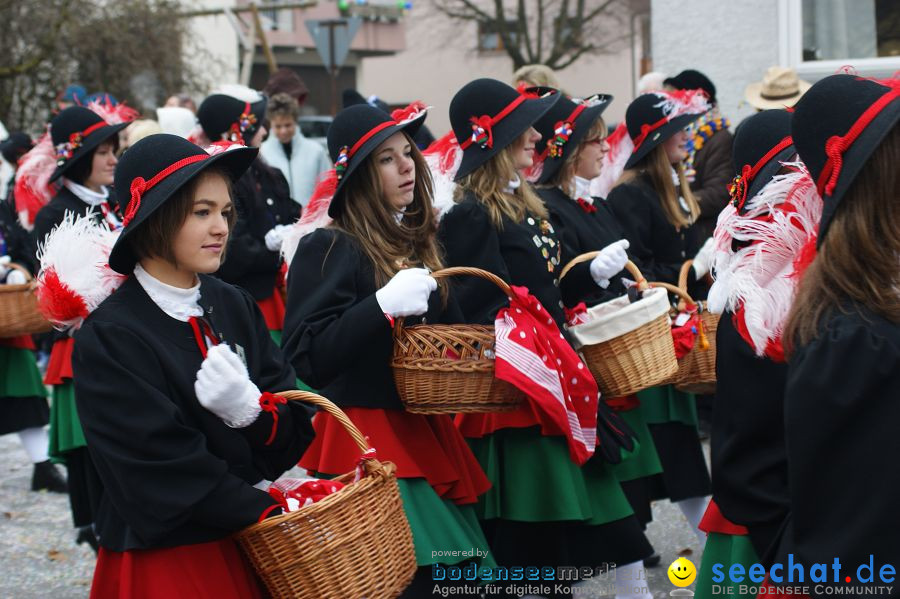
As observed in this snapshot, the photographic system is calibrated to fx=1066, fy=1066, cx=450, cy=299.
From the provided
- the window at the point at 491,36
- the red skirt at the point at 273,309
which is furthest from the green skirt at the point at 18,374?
the window at the point at 491,36

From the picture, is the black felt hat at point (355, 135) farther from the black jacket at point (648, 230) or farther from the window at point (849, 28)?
the window at point (849, 28)

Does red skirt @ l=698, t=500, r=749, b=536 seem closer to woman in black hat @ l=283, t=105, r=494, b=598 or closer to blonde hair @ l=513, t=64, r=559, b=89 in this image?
woman in black hat @ l=283, t=105, r=494, b=598

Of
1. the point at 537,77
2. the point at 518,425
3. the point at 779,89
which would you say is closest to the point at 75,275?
the point at 518,425

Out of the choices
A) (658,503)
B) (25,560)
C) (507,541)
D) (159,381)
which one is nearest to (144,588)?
(159,381)

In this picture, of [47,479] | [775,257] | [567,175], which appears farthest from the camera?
[47,479]

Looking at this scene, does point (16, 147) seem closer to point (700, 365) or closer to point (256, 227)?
point (256, 227)

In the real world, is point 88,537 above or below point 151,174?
below

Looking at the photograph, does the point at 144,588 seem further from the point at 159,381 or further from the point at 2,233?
the point at 2,233

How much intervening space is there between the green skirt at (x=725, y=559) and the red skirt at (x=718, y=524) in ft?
0.05

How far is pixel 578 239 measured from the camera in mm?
4750

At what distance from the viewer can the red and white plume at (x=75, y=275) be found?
9.76ft

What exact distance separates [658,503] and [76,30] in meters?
13.8

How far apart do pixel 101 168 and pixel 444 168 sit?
78.1 inches

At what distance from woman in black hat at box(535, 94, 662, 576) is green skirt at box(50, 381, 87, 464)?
98.3 inches
